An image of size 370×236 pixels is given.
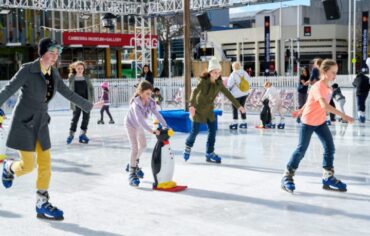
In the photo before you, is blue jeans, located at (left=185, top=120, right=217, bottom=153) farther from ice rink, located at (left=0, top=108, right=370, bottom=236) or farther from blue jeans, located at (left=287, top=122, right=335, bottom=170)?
blue jeans, located at (left=287, top=122, right=335, bottom=170)

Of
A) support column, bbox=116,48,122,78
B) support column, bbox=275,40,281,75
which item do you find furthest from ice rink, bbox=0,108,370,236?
support column, bbox=275,40,281,75

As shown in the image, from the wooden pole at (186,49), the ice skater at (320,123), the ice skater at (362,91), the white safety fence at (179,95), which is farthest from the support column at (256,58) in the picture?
the ice skater at (320,123)

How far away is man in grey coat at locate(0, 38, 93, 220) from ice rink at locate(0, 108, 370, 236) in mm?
355

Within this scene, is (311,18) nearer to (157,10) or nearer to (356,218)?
(157,10)

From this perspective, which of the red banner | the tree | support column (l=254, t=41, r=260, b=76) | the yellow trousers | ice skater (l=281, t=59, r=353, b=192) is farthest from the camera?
support column (l=254, t=41, r=260, b=76)

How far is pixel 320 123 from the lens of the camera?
5.30m

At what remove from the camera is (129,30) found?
35656 millimetres

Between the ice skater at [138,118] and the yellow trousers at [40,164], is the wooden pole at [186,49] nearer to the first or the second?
the ice skater at [138,118]

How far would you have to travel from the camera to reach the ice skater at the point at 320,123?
5191 mm

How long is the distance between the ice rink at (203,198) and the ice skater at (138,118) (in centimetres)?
25

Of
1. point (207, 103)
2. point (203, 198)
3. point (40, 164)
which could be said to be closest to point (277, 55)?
point (207, 103)

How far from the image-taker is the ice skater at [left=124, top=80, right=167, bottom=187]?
5.73m

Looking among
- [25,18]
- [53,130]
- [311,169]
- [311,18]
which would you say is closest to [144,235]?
[311,169]

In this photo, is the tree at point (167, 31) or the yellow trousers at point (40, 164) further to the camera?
the tree at point (167, 31)
